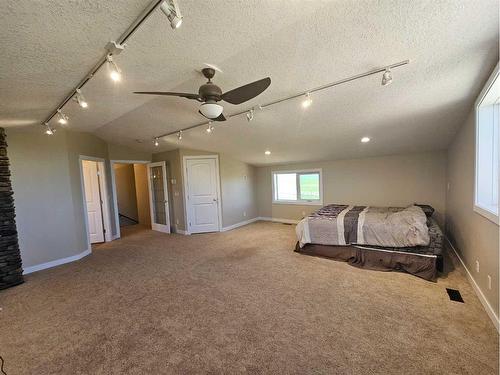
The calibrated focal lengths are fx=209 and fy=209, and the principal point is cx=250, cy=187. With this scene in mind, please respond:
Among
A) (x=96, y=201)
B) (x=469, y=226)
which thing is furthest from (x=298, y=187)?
(x=96, y=201)

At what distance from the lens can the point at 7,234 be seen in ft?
9.99

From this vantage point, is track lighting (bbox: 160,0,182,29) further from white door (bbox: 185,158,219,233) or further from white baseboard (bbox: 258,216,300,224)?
white baseboard (bbox: 258,216,300,224)

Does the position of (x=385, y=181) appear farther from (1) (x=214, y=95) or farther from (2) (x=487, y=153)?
(1) (x=214, y=95)

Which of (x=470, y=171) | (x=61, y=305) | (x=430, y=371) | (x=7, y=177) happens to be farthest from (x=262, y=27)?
(x=7, y=177)

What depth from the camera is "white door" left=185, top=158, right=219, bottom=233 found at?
5.45 meters

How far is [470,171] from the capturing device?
2.59 meters

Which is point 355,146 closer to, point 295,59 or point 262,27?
point 295,59

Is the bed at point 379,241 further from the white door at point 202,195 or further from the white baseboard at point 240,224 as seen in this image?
the white door at point 202,195

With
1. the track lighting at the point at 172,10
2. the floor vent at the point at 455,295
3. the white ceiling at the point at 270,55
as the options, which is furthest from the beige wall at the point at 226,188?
the floor vent at the point at 455,295

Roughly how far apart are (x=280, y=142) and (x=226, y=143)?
1206 mm

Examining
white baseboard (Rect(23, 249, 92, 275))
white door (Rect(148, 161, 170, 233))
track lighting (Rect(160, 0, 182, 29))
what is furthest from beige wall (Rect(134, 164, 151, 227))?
track lighting (Rect(160, 0, 182, 29))

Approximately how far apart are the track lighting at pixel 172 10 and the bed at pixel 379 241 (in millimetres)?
3319

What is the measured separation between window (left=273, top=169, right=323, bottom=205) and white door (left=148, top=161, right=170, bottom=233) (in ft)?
10.6

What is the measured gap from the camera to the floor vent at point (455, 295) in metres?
2.22
